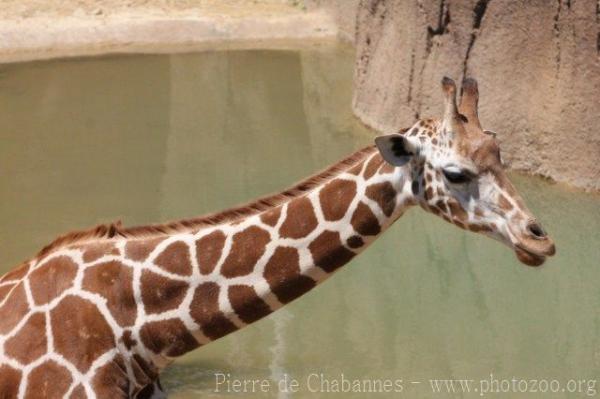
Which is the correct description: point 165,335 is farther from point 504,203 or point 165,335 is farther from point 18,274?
point 504,203

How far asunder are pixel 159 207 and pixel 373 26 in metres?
3.68

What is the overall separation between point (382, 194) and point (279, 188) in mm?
6524

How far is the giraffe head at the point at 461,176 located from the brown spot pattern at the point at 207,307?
0.87 meters

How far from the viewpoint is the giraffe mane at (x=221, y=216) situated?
16.5 ft

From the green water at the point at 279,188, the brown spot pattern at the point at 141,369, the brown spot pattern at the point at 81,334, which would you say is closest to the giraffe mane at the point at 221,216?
the brown spot pattern at the point at 81,334

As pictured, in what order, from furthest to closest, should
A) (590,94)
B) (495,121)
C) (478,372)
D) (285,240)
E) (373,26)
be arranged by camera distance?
(373,26)
(495,121)
(590,94)
(478,372)
(285,240)

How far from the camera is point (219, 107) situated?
46.3ft

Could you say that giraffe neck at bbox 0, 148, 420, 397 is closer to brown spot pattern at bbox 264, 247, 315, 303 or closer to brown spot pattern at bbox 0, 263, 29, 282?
brown spot pattern at bbox 264, 247, 315, 303

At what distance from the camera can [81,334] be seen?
4.93m

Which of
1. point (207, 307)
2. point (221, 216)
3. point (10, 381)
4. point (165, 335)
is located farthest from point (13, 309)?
point (221, 216)

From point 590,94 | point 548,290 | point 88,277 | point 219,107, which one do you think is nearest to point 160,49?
point 219,107

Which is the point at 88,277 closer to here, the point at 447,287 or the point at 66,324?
the point at 66,324

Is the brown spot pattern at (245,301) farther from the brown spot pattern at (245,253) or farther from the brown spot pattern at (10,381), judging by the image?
the brown spot pattern at (10,381)

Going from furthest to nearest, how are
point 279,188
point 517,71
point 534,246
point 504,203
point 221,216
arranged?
point 279,188, point 517,71, point 221,216, point 504,203, point 534,246
